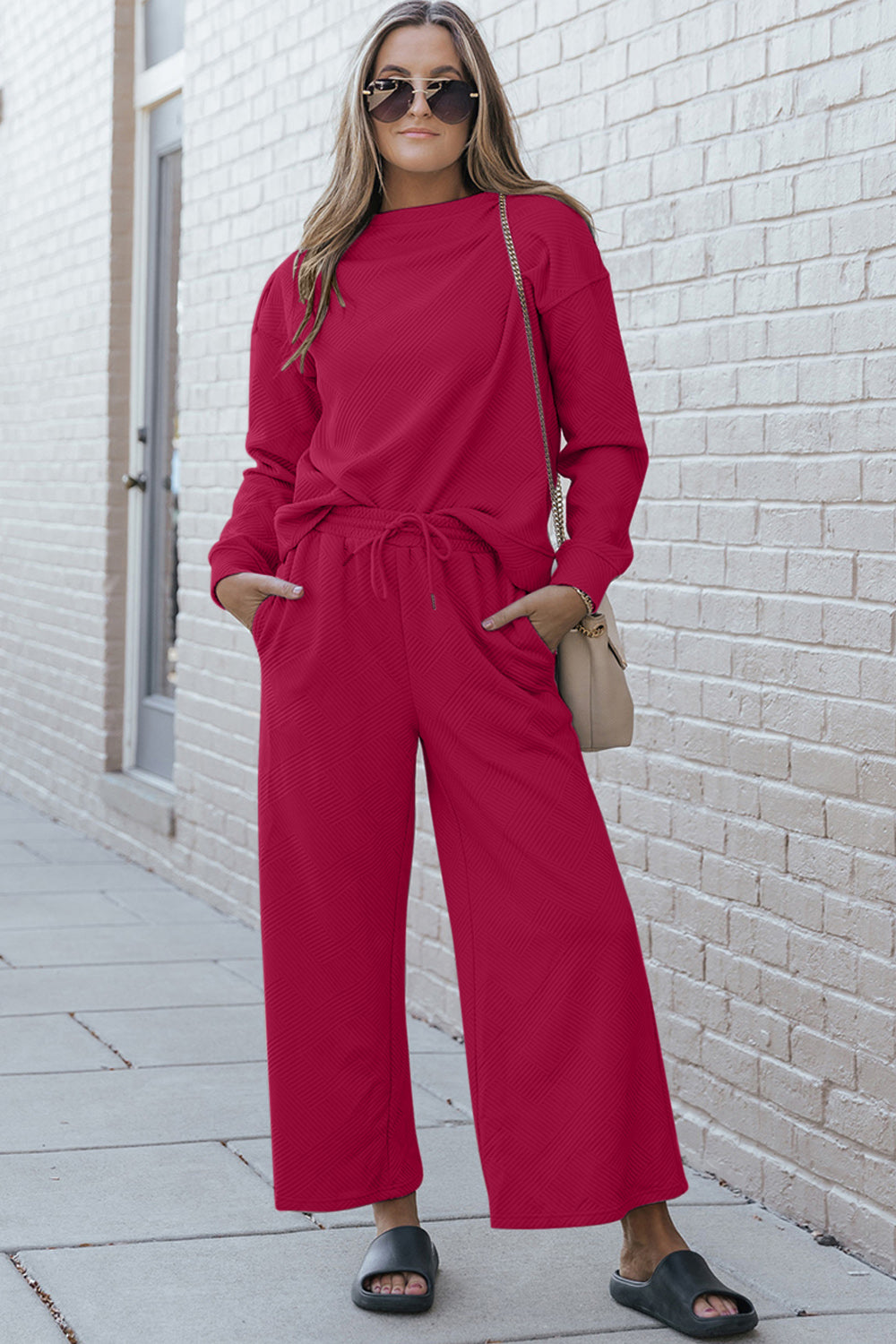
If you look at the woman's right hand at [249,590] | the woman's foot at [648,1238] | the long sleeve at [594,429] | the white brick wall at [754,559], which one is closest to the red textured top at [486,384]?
the long sleeve at [594,429]

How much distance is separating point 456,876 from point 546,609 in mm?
420

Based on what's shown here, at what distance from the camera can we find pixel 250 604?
2.65 m

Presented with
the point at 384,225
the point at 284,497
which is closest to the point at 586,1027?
the point at 284,497

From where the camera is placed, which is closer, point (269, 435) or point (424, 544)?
point (424, 544)

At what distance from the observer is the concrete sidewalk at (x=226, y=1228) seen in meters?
2.57

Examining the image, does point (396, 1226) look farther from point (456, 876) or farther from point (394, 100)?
point (394, 100)

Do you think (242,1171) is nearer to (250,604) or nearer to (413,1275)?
(413,1275)

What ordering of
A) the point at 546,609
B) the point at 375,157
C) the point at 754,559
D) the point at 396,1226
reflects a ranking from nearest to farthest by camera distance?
the point at 546,609 < the point at 375,157 < the point at 396,1226 < the point at 754,559

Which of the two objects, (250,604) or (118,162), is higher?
(118,162)

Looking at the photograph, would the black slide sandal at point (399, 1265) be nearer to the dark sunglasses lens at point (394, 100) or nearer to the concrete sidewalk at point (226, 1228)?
the concrete sidewalk at point (226, 1228)

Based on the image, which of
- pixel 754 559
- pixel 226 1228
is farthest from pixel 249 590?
pixel 226 1228

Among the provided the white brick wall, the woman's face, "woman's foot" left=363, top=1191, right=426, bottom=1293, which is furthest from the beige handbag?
"woman's foot" left=363, top=1191, right=426, bottom=1293

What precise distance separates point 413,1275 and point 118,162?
5068 millimetres

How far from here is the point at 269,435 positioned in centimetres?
276
